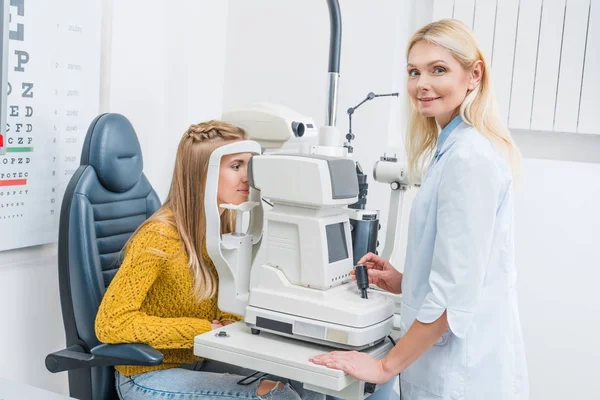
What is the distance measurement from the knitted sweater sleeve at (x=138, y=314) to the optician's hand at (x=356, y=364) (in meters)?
0.42

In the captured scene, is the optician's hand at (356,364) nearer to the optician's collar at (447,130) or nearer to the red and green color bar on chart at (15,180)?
the optician's collar at (447,130)

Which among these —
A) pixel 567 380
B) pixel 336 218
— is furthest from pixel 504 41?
pixel 336 218

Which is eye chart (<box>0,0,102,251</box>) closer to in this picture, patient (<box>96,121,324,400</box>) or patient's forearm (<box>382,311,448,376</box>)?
patient (<box>96,121,324,400</box>)

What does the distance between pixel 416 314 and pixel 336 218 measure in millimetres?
267

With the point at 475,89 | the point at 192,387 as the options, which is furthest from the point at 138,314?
the point at 475,89

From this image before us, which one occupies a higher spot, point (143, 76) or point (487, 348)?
point (143, 76)

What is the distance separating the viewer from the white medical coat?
129cm

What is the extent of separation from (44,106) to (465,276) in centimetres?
131

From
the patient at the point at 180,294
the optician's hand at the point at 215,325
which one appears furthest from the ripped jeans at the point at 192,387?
the optician's hand at the point at 215,325

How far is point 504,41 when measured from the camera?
2598 millimetres

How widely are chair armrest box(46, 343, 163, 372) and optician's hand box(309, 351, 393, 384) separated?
1.44 ft

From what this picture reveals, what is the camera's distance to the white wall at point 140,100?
195 cm

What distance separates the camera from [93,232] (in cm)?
175

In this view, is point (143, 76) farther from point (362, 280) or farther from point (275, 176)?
point (362, 280)
